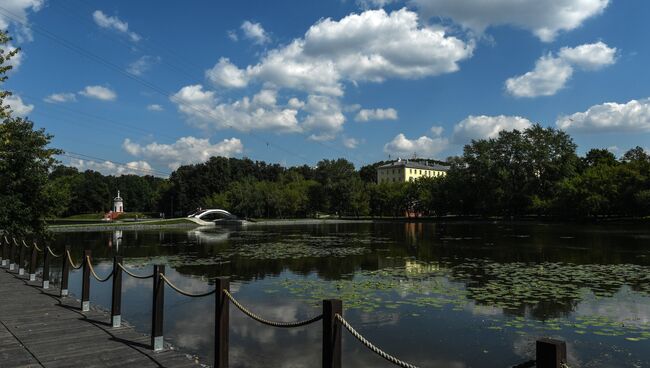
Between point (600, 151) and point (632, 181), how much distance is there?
32.9m

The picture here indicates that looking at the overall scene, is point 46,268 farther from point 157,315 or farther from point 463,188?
point 463,188

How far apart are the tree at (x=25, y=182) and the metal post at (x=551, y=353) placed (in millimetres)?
21220

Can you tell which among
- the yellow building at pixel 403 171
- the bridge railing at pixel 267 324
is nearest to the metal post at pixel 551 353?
the bridge railing at pixel 267 324

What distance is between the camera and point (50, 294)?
11.8 metres

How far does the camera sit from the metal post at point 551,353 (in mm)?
2902

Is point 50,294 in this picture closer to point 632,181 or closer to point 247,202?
point 632,181

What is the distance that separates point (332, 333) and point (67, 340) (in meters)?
5.14

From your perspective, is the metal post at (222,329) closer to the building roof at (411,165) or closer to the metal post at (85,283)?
the metal post at (85,283)

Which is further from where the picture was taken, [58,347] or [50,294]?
[50,294]

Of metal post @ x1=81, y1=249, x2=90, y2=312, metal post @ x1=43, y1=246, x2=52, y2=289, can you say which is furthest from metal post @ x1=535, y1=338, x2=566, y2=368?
metal post @ x1=43, y1=246, x2=52, y2=289

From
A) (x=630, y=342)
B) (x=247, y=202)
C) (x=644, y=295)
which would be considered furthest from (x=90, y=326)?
(x=247, y=202)

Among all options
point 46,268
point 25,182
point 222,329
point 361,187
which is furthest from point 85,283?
point 361,187

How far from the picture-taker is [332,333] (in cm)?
472

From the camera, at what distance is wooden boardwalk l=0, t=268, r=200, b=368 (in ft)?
21.3
